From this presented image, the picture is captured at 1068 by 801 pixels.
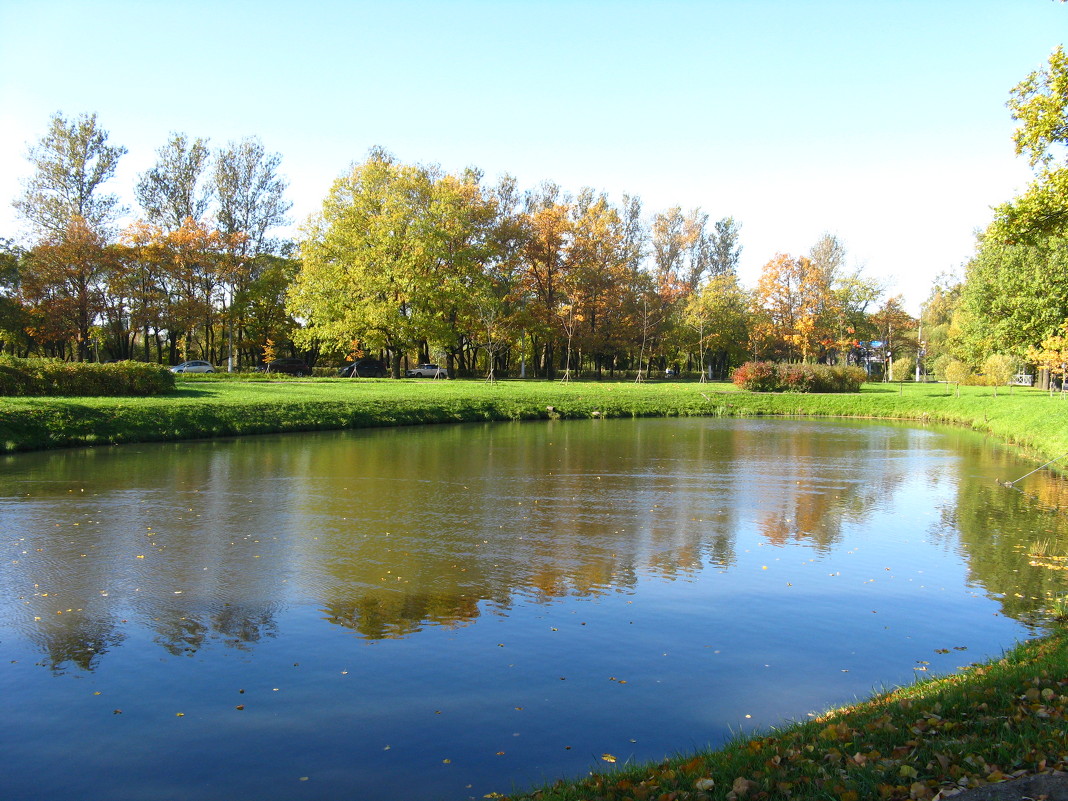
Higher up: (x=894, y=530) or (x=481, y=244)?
(x=481, y=244)

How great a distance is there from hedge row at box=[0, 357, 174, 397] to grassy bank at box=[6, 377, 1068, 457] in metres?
1.48

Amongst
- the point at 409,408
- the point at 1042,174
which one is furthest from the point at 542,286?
the point at 1042,174

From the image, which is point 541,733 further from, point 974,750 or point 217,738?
point 974,750

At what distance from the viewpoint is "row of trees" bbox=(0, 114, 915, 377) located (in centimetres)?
5256

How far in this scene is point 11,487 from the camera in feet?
55.5

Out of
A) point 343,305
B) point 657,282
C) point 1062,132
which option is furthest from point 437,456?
point 657,282

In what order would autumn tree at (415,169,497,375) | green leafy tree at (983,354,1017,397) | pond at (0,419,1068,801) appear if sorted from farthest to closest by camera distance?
autumn tree at (415,169,497,375) → green leafy tree at (983,354,1017,397) → pond at (0,419,1068,801)

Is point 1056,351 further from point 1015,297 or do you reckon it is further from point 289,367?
point 289,367

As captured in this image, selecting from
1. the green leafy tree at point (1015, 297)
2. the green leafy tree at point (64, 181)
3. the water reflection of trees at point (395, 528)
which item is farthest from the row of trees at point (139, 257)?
the green leafy tree at point (1015, 297)

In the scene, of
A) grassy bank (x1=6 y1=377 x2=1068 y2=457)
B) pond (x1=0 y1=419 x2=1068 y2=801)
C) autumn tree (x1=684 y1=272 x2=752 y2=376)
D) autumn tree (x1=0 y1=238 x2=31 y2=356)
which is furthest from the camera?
autumn tree (x1=684 y1=272 x2=752 y2=376)

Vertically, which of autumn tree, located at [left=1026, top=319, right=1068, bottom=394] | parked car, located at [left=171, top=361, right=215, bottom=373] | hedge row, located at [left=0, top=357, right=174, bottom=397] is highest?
autumn tree, located at [left=1026, top=319, right=1068, bottom=394]

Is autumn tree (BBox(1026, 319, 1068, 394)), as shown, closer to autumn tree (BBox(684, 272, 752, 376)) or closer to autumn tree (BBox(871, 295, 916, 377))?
autumn tree (BBox(684, 272, 752, 376))

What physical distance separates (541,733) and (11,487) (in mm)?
15167

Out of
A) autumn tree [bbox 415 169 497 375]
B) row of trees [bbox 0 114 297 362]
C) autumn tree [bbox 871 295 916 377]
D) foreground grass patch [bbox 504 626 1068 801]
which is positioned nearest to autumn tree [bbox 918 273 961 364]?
autumn tree [bbox 871 295 916 377]
